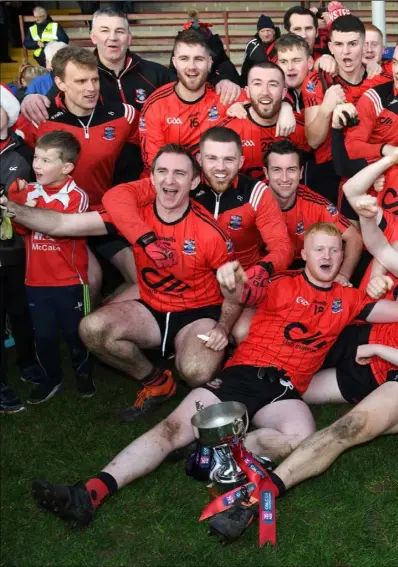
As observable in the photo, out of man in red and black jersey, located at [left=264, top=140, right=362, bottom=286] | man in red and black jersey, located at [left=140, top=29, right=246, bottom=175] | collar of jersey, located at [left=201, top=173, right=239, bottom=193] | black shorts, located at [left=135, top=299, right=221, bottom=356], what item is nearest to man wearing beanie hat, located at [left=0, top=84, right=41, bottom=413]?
man in red and black jersey, located at [left=140, top=29, right=246, bottom=175]

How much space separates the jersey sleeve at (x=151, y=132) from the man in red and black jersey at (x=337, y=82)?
1.13m

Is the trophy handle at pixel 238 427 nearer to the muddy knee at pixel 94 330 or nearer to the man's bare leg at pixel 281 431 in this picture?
the man's bare leg at pixel 281 431

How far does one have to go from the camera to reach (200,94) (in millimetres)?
5949

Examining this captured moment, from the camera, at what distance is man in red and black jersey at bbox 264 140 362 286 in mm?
5543

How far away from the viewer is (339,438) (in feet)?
14.3

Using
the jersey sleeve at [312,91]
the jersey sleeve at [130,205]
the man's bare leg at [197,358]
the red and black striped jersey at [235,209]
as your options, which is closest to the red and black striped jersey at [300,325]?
the man's bare leg at [197,358]

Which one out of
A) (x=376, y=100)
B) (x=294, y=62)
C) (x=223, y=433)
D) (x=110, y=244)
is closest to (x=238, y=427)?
(x=223, y=433)

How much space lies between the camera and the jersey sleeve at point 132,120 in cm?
607

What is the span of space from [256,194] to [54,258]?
1.40 meters

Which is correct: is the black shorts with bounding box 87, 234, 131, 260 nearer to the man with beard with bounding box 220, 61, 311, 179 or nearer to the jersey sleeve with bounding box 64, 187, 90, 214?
the jersey sleeve with bounding box 64, 187, 90, 214

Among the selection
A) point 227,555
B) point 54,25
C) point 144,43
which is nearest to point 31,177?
point 227,555

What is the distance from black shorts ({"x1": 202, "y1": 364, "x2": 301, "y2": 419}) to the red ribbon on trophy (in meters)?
0.57

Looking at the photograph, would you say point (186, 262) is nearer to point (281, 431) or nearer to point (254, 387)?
point (254, 387)

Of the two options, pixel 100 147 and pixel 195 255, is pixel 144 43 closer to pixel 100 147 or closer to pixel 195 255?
pixel 100 147
